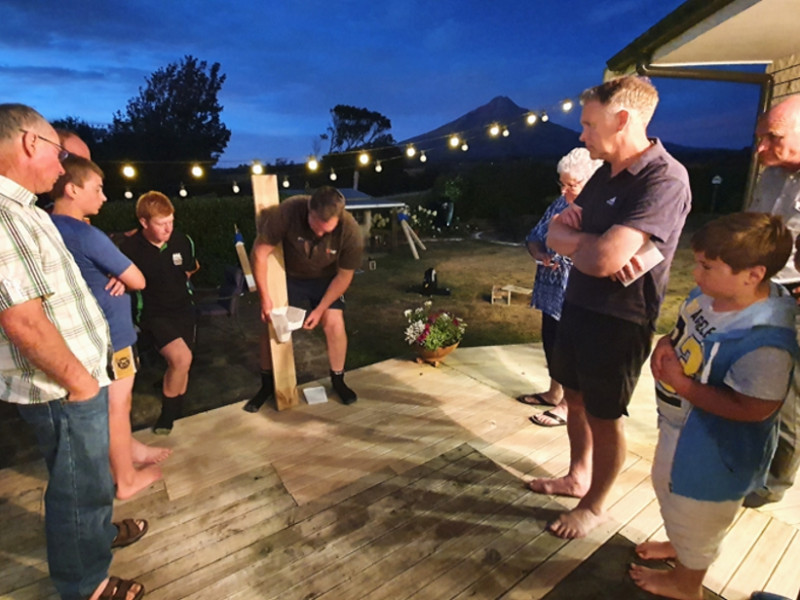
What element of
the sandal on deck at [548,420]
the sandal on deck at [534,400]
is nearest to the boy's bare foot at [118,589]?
the sandal on deck at [548,420]

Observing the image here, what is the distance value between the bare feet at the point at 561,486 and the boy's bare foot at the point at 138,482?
2.05m

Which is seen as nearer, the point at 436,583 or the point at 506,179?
the point at 436,583

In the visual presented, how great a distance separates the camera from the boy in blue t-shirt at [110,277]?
6.02 ft

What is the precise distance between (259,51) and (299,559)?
414 ft

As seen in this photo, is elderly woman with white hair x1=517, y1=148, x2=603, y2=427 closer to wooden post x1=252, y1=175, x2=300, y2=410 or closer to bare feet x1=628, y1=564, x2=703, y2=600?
bare feet x1=628, y1=564, x2=703, y2=600

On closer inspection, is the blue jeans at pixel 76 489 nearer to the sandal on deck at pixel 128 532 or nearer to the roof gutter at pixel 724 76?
the sandal on deck at pixel 128 532

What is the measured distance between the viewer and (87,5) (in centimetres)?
5122

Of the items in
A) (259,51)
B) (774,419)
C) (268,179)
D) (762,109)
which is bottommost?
(774,419)

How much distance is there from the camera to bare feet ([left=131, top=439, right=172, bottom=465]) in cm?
243

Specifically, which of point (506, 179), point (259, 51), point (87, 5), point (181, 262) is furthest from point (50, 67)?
point (181, 262)

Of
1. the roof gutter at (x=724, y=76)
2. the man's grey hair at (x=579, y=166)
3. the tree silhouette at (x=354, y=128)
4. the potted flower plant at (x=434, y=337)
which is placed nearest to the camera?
the man's grey hair at (x=579, y=166)

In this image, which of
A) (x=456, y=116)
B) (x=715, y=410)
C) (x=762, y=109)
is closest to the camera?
(x=715, y=410)

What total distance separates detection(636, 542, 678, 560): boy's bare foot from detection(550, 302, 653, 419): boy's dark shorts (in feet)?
2.00

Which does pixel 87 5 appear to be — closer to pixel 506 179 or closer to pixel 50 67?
pixel 50 67
